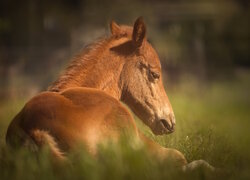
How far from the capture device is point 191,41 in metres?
19.5

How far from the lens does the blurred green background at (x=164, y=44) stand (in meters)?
15.6

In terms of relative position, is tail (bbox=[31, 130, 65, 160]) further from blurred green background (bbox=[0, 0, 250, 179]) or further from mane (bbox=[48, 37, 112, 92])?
blurred green background (bbox=[0, 0, 250, 179])

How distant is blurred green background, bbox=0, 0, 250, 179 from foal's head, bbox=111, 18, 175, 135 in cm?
405

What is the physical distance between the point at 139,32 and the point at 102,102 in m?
1.21

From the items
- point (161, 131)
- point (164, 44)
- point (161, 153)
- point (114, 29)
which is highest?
point (114, 29)

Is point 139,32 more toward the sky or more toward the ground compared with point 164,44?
more toward the sky

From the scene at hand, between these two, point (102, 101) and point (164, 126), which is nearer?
point (102, 101)

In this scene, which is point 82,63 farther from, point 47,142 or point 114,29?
point 47,142

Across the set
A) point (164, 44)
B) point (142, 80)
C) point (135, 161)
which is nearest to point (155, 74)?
point (142, 80)

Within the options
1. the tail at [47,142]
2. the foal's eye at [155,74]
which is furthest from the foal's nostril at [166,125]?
the tail at [47,142]

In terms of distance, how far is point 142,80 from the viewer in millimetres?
5246

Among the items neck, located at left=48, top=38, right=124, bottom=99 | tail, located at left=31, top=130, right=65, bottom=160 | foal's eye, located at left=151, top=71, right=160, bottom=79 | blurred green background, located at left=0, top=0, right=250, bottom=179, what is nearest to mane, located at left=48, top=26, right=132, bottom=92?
neck, located at left=48, top=38, right=124, bottom=99

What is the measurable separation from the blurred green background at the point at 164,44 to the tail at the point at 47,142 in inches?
227

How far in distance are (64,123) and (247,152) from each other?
2144mm
